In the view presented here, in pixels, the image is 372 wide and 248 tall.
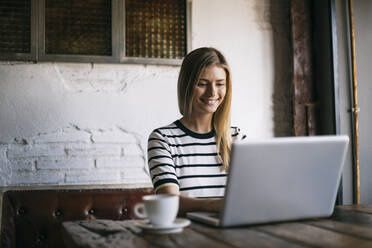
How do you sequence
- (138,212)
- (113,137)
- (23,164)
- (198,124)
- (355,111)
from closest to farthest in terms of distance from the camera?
(138,212) → (198,124) → (23,164) → (113,137) → (355,111)

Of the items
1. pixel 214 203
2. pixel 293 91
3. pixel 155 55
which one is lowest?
pixel 214 203

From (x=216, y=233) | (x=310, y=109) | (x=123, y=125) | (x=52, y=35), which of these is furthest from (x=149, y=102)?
(x=216, y=233)

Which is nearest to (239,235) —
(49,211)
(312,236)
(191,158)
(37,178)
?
(312,236)

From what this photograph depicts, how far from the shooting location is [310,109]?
7.97 ft

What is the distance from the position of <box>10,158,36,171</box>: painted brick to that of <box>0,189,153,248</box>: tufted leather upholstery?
17.0 inches

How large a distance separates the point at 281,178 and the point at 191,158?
0.68 metres

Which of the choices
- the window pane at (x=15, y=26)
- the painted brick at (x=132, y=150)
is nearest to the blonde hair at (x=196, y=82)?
the painted brick at (x=132, y=150)

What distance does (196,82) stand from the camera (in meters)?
1.59

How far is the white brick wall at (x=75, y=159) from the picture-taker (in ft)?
6.55

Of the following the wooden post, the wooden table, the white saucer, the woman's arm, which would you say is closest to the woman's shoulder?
the woman's arm

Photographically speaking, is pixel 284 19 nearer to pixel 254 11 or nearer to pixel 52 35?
pixel 254 11

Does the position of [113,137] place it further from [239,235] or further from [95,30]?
[239,235]

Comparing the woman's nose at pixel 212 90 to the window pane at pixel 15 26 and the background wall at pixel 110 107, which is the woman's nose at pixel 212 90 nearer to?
the background wall at pixel 110 107

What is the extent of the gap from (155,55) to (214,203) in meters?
1.24
